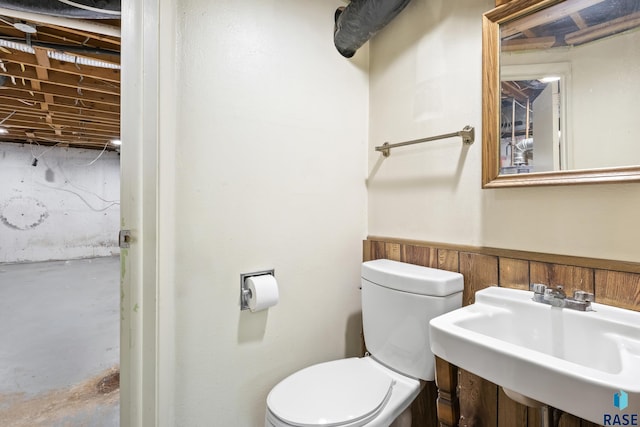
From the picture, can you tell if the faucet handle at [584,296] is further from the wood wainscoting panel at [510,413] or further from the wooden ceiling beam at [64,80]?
the wooden ceiling beam at [64,80]

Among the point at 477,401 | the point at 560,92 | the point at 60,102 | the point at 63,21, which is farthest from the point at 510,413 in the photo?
the point at 60,102

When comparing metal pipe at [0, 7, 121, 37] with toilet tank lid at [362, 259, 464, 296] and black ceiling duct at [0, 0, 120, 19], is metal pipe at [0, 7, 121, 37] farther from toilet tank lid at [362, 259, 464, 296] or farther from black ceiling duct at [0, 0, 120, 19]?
toilet tank lid at [362, 259, 464, 296]

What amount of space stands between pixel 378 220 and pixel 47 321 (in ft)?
10.6

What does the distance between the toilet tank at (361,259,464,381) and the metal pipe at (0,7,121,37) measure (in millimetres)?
1995

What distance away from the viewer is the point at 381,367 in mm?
1194

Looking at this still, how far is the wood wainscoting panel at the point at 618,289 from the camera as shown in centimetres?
78

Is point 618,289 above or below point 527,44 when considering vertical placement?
below

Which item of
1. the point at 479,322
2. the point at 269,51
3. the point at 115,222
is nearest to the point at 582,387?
the point at 479,322

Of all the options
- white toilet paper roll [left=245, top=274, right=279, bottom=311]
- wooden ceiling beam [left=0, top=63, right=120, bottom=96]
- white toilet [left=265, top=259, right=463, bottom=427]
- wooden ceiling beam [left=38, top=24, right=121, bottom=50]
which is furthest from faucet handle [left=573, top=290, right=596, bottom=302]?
wooden ceiling beam [left=0, top=63, right=120, bottom=96]

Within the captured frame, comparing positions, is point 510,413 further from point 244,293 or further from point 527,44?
point 527,44

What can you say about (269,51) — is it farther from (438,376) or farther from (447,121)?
(438,376)

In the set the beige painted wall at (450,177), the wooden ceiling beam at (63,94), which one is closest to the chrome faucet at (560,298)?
the beige painted wall at (450,177)

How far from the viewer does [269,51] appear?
1.24 m

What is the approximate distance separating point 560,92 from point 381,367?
3.94ft
